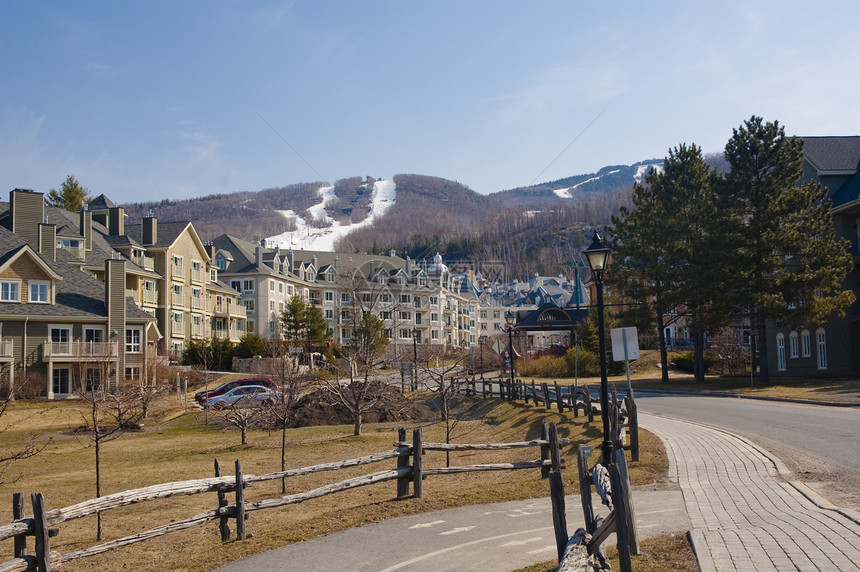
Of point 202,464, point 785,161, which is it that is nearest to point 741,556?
point 202,464

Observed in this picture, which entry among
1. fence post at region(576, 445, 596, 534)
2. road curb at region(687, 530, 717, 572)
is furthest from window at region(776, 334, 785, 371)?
fence post at region(576, 445, 596, 534)

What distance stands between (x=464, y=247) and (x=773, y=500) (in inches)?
7394

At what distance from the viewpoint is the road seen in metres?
12.2

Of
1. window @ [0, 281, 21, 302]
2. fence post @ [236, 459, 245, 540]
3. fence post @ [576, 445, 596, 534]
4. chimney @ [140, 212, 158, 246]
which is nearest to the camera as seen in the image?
fence post @ [576, 445, 596, 534]

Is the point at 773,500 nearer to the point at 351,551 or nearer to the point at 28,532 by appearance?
the point at 351,551

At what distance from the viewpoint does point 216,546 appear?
11.2m

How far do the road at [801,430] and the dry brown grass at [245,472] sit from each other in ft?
8.71

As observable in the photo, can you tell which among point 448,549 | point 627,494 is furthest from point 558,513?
point 448,549

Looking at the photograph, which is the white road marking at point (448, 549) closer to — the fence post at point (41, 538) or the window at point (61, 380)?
the fence post at point (41, 538)

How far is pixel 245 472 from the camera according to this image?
19594mm

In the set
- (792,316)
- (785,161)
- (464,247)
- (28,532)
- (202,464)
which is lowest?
(202,464)

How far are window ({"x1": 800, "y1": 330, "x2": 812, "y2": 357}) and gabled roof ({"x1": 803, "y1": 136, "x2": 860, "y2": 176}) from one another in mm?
9740

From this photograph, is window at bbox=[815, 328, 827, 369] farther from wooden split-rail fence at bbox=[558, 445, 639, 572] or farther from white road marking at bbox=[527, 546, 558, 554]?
wooden split-rail fence at bbox=[558, 445, 639, 572]

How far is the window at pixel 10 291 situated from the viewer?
41.4 meters
